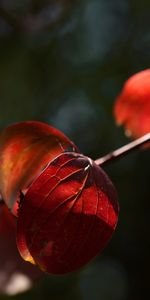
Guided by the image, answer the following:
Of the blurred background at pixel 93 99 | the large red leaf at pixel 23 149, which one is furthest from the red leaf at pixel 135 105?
the blurred background at pixel 93 99

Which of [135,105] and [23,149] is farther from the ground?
[23,149]

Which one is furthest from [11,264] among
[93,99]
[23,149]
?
[93,99]

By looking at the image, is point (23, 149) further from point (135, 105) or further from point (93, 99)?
point (93, 99)

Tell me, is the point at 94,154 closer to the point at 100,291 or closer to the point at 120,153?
the point at 100,291

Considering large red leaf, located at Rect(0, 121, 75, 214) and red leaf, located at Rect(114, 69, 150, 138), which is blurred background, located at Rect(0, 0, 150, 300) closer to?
red leaf, located at Rect(114, 69, 150, 138)

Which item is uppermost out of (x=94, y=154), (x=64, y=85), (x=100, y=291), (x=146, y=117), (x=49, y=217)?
(x=49, y=217)

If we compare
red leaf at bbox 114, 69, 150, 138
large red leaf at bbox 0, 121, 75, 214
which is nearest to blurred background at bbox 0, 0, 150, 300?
red leaf at bbox 114, 69, 150, 138

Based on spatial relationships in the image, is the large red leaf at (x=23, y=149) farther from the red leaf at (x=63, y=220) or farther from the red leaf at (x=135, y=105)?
the red leaf at (x=135, y=105)

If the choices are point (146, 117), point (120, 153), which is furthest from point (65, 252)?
point (146, 117)
